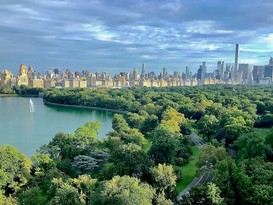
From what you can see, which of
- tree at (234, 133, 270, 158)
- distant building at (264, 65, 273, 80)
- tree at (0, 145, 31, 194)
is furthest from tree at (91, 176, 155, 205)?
distant building at (264, 65, 273, 80)

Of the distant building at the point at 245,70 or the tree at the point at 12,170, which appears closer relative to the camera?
the tree at the point at 12,170

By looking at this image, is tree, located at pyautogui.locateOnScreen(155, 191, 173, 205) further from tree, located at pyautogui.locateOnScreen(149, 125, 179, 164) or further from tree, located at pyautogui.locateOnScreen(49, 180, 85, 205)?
tree, located at pyautogui.locateOnScreen(149, 125, 179, 164)

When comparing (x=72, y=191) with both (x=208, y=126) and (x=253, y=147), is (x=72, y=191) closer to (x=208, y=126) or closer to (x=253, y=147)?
(x=253, y=147)

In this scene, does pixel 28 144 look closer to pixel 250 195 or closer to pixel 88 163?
pixel 88 163

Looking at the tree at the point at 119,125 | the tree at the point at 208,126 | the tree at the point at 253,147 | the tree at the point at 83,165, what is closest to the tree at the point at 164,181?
the tree at the point at 83,165

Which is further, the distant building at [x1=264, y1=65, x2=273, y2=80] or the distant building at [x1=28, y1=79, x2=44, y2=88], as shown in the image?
the distant building at [x1=264, y1=65, x2=273, y2=80]

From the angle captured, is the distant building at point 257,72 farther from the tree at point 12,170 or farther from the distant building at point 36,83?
the tree at point 12,170
